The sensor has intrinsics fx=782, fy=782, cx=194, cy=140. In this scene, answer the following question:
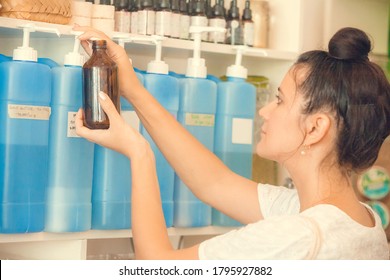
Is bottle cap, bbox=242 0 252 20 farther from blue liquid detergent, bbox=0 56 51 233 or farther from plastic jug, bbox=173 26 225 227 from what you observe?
blue liquid detergent, bbox=0 56 51 233

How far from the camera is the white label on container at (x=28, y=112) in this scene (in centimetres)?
172

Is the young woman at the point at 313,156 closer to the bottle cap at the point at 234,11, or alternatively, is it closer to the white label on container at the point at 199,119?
the white label on container at the point at 199,119

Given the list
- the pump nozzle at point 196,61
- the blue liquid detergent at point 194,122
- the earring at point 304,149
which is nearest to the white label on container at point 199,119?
the blue liquid detergent at point 194,122

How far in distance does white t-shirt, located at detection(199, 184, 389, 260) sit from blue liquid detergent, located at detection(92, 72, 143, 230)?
17.8 inches

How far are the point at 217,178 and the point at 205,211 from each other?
0.23 metres

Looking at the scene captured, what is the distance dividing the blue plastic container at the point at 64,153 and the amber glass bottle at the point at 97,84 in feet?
0.45

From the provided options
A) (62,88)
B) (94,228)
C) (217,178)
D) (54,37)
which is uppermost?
(54,37)

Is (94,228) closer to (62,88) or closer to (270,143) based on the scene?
(62,88)

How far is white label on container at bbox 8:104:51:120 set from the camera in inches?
67.9

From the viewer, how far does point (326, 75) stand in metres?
1.60

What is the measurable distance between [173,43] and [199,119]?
0.21 meters

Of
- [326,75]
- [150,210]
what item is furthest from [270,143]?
[150,210]

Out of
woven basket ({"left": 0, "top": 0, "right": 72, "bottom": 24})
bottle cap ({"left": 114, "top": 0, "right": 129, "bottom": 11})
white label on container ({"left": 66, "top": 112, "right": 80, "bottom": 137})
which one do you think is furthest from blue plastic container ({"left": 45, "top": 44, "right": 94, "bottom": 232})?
bottle cap ({"left": 114, "top": 0, "right": 129, "bottom": 11})

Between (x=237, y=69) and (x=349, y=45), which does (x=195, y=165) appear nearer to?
(x=237, y=69)
